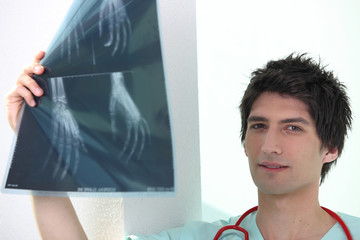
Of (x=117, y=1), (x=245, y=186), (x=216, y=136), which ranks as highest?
(x=117, y=1)

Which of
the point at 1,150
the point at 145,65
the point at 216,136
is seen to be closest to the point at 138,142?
the point at 145,65

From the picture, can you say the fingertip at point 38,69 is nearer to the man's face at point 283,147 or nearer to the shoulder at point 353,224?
the man's face at point 283,147

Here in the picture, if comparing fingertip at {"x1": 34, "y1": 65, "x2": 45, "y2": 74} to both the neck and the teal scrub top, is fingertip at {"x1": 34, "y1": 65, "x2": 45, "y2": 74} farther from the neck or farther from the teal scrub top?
the neck

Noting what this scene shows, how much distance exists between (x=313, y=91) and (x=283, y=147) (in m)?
0.18

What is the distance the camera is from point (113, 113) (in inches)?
33.1

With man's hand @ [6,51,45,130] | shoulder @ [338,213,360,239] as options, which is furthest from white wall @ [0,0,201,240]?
shoulder @ [338,213,360,239]

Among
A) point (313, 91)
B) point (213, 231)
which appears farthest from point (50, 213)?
point (313, 91)

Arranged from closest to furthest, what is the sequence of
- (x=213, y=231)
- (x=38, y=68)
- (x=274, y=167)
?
(x=38, y=68) < (x=274, y=167) < (x=213, y=231)

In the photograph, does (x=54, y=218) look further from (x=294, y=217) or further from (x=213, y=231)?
(x=294, y=217)

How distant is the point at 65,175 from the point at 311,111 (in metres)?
0.63

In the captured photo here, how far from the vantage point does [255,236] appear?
3.93 feet

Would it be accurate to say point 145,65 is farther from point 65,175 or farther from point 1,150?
point 1,150

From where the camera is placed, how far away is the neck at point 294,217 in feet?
3.84

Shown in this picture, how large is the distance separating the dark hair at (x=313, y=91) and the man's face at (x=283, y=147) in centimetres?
2
